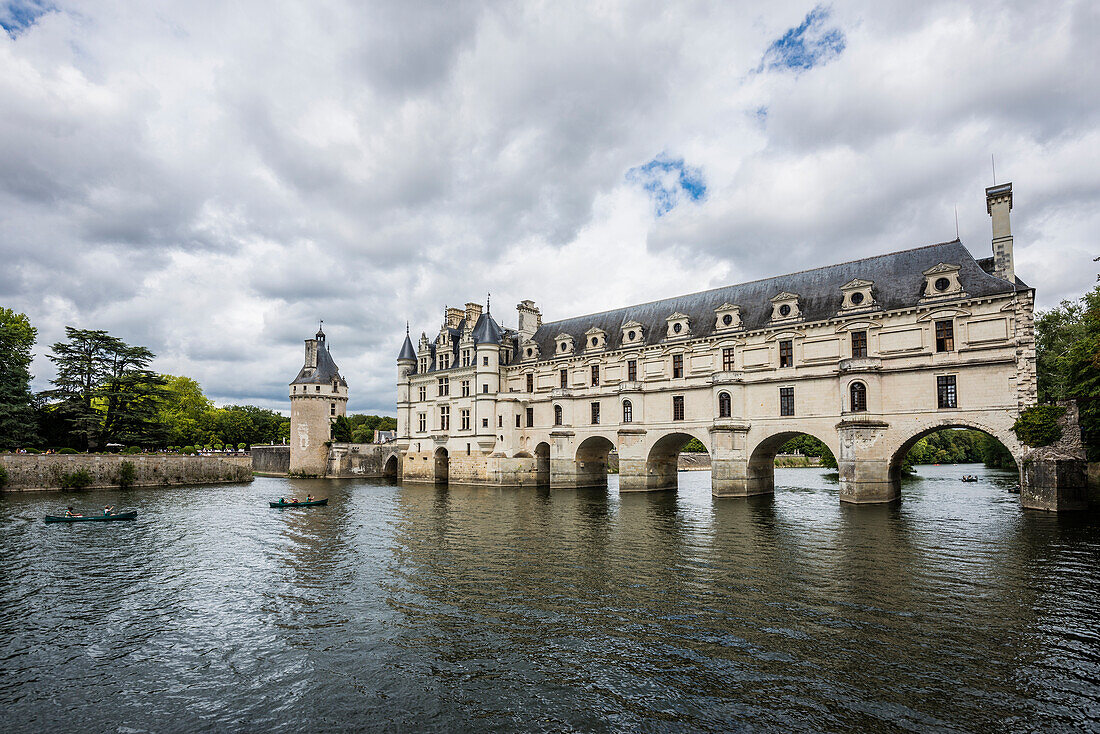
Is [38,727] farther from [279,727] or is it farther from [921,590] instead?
[921,590]

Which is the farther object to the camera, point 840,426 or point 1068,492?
point 840,426

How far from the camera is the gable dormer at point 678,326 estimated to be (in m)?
41.2

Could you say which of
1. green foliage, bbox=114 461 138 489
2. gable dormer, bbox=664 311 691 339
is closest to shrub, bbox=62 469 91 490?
green foliage, bbox=114 461 138 489

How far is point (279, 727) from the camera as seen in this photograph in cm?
841

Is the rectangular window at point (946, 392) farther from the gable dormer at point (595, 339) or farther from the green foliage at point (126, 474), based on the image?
the green foliage at point (126, 474)

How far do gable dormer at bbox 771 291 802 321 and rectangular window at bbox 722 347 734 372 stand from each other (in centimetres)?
355

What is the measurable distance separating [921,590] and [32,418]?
63.0 meters

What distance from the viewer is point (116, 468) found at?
47.3 metres

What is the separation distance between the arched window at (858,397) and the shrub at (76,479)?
183 feet

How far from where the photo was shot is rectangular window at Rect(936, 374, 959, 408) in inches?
1169

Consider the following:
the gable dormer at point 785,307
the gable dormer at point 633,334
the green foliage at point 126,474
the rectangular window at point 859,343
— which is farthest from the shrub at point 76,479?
the rectangular window at point 859,343

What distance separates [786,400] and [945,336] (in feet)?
29.6

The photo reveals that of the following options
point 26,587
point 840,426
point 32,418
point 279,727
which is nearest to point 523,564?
point 279,727

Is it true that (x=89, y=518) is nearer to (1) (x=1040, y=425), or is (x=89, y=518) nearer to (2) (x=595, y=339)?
(2) (x=595, y=339)
